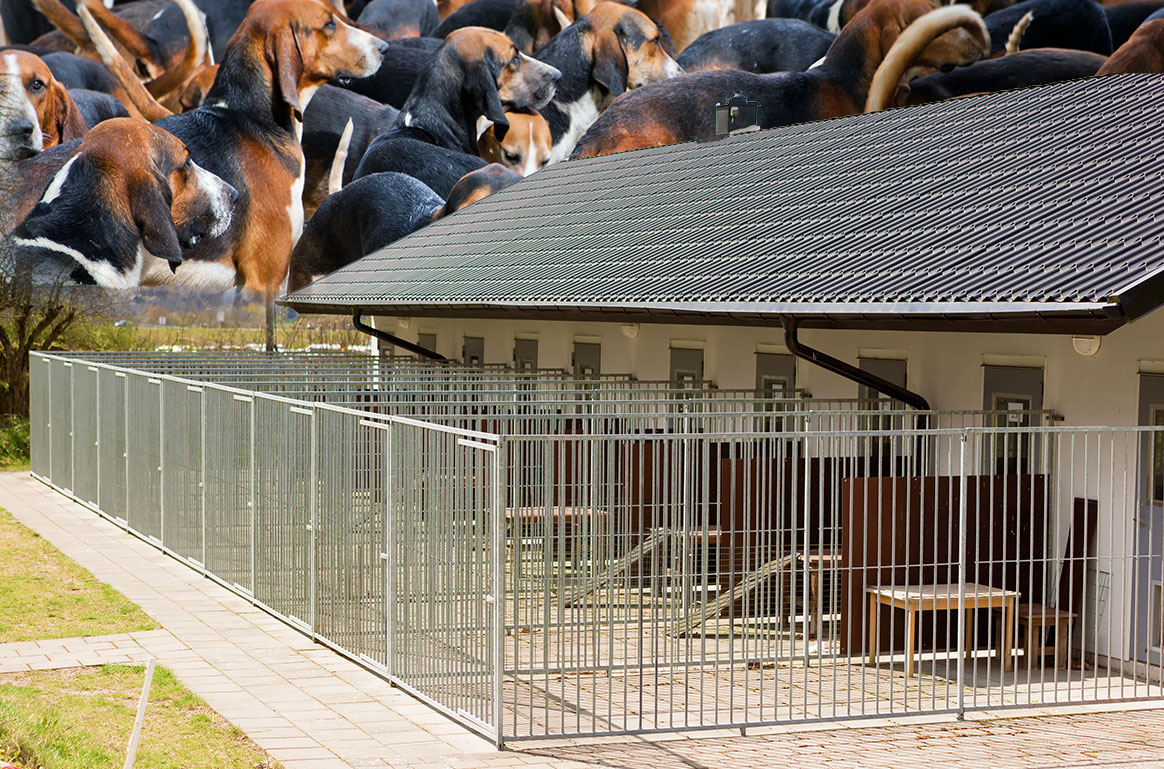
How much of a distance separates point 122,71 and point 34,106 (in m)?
2.40

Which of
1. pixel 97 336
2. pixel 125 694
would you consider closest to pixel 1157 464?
pixel 125 694

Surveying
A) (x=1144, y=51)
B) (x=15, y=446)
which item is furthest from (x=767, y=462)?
(x=1144, y=51)

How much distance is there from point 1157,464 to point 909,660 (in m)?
2.63

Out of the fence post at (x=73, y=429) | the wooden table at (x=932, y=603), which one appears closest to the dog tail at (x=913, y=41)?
the fence post at (x=73, y=429)

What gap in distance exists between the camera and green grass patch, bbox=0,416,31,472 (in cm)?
2538

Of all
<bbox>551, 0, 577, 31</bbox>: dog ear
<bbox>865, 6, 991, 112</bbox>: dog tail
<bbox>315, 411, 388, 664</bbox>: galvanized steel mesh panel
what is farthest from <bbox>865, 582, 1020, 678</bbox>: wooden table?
<bbox>551, 0, 577, 31</bbox>: dog ear

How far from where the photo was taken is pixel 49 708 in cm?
909

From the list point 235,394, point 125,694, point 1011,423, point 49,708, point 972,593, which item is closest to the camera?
point 49,708

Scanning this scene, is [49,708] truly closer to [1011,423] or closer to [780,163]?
[1011,423]

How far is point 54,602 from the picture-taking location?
42.7 feet

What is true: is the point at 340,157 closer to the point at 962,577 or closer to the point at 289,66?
the point at 289,66

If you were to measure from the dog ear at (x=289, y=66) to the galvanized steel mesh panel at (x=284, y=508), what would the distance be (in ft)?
85.8

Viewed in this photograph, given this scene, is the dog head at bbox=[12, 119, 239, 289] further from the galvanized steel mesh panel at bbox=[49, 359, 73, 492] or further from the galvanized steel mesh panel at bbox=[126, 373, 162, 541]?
the galvanized steel mesh panel at bbox=[126, 373, 162, 541]

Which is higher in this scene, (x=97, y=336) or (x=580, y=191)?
(x=580, y=191)
